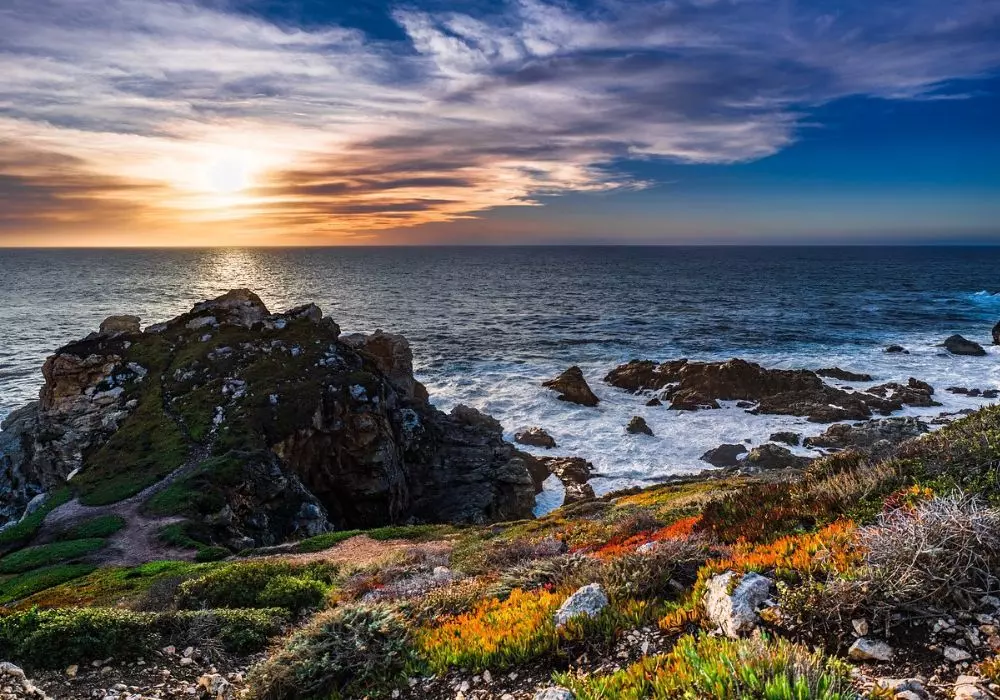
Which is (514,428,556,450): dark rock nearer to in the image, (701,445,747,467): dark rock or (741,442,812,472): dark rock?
(701,445,747,467): dark rock

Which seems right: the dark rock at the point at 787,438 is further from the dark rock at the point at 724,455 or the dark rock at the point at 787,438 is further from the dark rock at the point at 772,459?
the dark rock at the point at 772,459

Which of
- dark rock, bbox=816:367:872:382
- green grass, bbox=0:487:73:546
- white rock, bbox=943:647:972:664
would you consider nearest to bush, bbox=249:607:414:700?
white rock, bbox=943:647:972:664

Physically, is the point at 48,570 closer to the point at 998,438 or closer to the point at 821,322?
the point at 998,438

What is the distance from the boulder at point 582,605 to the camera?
7547 millimetres

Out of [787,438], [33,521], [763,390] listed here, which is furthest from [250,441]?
[763,390]

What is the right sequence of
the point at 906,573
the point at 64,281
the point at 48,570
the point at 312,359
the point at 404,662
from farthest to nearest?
the point at 64,281 < the point at 312,359 < the point at 48,570 < the point at 404,662 < the point at 906,573

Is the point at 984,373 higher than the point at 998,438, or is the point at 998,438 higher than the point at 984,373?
the point at 998,438

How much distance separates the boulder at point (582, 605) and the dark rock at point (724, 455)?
3596cm

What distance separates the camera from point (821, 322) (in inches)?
3647

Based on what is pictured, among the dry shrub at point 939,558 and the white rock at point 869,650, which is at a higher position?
the dry shrub at point 939,558

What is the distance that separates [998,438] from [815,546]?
248 inches

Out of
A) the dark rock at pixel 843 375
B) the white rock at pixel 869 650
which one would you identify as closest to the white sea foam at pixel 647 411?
the dark rock at pixel 843 375

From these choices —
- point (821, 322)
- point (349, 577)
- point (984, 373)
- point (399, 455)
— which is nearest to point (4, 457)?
point (399, 455)

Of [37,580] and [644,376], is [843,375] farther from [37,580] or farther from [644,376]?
[37,580]
